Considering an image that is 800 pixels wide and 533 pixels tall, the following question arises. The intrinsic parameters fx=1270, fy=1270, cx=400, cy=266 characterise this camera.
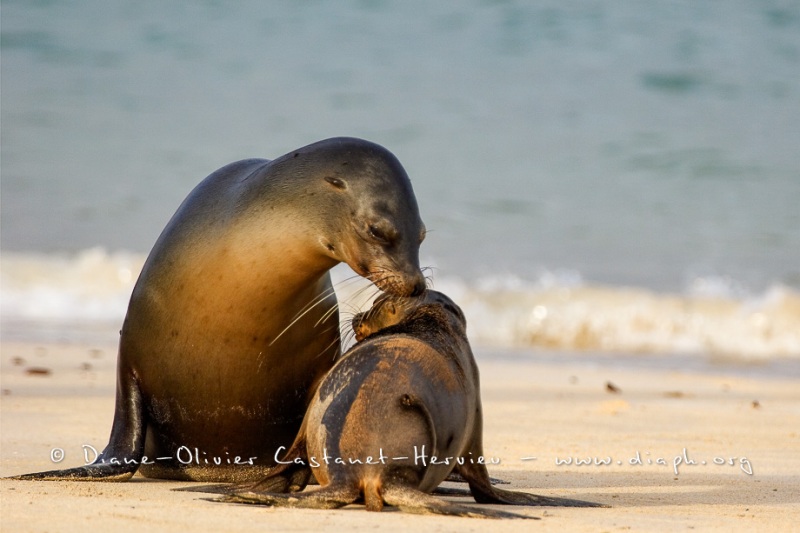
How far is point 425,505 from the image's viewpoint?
14.5ft

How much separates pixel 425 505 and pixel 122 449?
1.72 meters

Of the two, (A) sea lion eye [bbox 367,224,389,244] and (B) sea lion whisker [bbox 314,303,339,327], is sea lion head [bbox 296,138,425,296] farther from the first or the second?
(B) sea lion whisker [bbox 314,303,339,327]

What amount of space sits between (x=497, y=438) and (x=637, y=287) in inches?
419

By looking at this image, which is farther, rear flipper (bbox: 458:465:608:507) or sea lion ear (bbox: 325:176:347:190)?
sea lion ear (bbox: 325:176:347:190)

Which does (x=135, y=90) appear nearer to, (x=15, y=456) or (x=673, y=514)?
(x=15, y=456)

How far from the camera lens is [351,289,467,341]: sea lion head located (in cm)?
523

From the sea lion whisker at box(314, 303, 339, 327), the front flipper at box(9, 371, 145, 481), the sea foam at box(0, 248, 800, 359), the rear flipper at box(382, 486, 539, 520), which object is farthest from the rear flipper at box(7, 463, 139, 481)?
the sea foam at box(0, 248, 800, 359)

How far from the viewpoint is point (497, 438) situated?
299 inches

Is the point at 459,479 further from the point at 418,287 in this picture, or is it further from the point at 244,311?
the point at 244,311

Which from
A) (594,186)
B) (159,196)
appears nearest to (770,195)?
(594,186)

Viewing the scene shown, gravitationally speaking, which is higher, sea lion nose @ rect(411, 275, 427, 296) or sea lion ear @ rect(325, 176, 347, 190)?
sea lion ear @ rect(325, 176, 347, 190)

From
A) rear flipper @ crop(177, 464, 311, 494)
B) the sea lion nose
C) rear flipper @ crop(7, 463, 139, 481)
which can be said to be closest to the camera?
rear flipper @ crop(177, 464, 311, 494)

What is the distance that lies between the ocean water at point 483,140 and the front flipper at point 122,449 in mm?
8171

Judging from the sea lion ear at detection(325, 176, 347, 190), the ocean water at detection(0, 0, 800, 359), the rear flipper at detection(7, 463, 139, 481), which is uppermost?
the ocean water at detection(0, 0, 800, 359)
